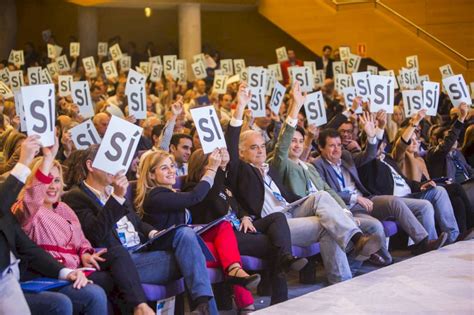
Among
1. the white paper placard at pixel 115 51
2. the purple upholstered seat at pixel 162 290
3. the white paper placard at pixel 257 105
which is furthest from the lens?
the white paper placard at pixel 115 51

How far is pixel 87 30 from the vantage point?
21500 mm

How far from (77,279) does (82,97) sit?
5.69 meters

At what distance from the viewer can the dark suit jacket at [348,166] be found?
27.2 feet

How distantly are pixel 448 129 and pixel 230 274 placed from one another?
4341mm

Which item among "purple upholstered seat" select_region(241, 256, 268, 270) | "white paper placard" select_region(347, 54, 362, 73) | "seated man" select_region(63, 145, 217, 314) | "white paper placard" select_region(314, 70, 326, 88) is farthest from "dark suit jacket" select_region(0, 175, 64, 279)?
"white paper placard" select_region(314, 70, 326, 88)

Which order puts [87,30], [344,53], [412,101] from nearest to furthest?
[412,101]
[344,53]
[87,30]

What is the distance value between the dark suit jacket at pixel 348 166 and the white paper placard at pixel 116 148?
280 centimetres

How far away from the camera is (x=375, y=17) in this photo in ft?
63.1

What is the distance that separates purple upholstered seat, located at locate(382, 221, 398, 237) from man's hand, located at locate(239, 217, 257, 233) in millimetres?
1704

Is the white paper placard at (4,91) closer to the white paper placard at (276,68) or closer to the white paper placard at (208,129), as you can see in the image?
the white paper placard at (208,129)

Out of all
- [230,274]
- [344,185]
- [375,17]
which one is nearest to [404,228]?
[344,185]

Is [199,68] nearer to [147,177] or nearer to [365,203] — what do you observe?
[365,203]

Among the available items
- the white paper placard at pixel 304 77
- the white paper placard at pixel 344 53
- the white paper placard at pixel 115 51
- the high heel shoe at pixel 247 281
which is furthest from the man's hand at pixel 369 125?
the white paper placard at pixel 115 51

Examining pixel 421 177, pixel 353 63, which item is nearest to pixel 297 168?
pixel 421 177
